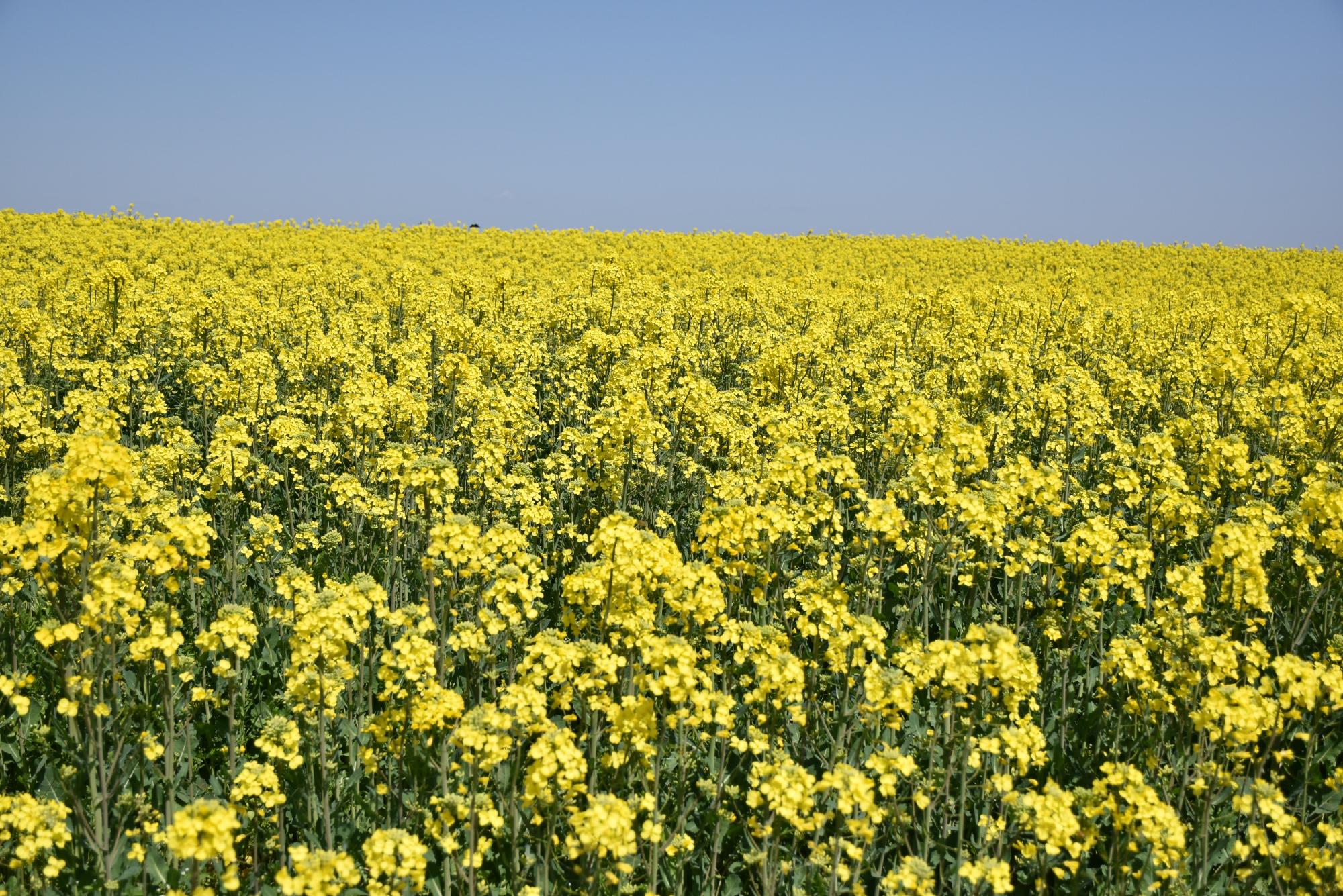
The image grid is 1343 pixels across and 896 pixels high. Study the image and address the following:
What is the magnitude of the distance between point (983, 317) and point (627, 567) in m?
19.5

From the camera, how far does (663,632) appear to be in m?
6.52

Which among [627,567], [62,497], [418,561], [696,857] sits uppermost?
[62,497]

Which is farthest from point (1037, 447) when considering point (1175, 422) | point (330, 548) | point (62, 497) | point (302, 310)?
point (302, 310)

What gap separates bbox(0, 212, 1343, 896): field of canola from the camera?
5281 millimetres

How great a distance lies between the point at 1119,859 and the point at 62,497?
7.37m

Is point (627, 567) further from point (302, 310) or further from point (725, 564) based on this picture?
point (302, 310)

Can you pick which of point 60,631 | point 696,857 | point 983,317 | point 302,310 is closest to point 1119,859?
point 696,857

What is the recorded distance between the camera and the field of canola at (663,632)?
17.3 feet

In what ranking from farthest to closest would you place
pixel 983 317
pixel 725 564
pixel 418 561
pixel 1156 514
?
pixel 983 317 → pixel 418 561 → pixel 1156 514 → pixel 725 564

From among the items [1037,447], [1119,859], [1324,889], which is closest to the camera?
[1324,889]

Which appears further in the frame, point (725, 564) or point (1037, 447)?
point (1037, 447)

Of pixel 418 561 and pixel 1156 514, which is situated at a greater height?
pixel 1156 514

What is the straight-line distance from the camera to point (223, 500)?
9.01 metres

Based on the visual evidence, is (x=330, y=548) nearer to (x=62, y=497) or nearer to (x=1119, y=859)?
(x=62, y=497)
